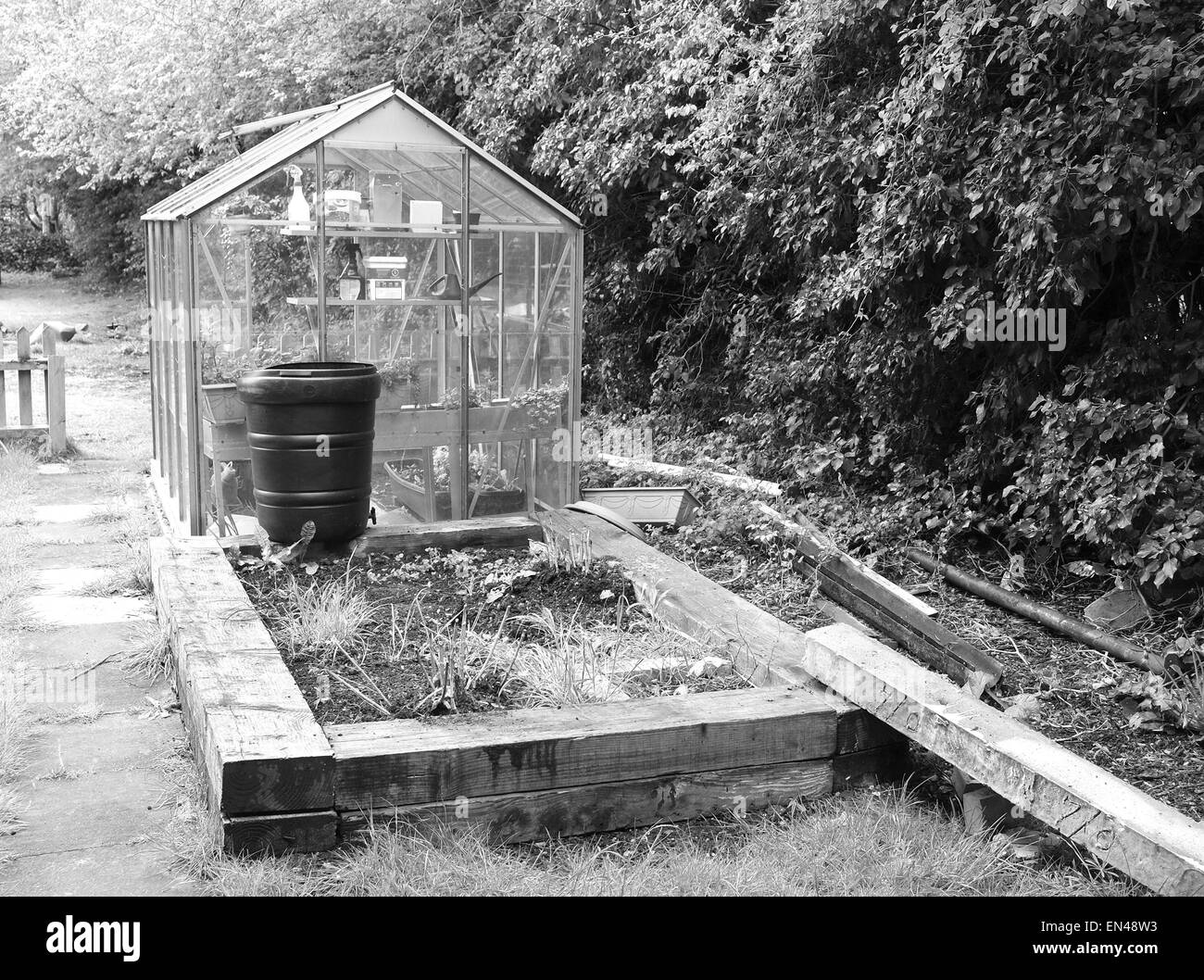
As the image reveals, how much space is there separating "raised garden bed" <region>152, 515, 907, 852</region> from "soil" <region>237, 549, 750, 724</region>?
130mm

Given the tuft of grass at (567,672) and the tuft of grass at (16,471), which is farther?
the tuft of grass at (16,471)

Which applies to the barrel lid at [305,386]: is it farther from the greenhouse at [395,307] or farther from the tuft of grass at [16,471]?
the tuft of grass at [16,471]

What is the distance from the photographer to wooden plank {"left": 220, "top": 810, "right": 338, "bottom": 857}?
3293mm

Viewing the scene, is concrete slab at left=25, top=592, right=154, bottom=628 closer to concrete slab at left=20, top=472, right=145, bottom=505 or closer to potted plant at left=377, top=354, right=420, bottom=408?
potted plant at left=377, top=354, right=420, bottom=408

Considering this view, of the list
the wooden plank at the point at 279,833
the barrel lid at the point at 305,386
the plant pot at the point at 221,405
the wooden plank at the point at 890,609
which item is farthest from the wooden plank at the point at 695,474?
the wooden plank at the point at 279,833

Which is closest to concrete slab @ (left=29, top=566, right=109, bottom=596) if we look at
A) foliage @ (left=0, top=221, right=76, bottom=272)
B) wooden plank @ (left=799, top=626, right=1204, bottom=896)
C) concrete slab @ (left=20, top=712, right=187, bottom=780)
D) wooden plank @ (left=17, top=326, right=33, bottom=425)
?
concrete slab @ (left=20, top=712, right=187, bottom=780)

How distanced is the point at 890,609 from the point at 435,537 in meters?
2.23

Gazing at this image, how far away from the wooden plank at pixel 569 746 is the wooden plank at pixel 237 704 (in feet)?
0.33

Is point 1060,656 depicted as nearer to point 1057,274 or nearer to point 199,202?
point 1057,274

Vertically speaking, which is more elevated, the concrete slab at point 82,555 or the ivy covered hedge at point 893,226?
the ivy covered hedge at point 893,226

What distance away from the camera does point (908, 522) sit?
23.4 feet

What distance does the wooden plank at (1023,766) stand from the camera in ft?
9.73

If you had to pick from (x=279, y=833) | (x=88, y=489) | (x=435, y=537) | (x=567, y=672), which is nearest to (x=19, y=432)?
(x=88, y=489)

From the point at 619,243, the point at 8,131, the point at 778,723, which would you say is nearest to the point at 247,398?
the point at 778,723
